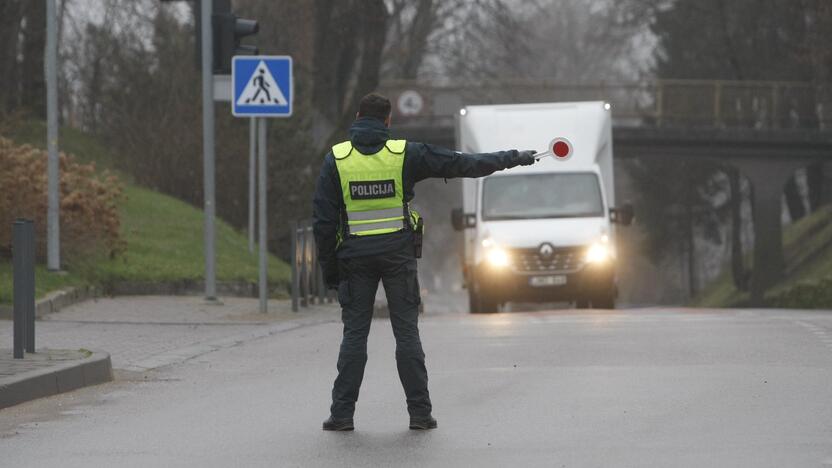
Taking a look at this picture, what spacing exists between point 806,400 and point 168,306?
10.9 m

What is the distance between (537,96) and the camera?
164 ft

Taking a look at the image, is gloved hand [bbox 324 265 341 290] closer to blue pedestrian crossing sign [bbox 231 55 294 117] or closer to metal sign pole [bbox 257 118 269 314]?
metal sign pole [bbox 257 118 269 314]

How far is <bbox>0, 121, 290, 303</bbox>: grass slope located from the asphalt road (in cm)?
609

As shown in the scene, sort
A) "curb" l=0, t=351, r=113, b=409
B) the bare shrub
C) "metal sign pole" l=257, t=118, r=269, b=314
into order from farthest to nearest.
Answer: the bare shrub
"metal sign pole" l=257, t=118, r=269, b=314
"curb" l=0, t=351, r=113, b=409

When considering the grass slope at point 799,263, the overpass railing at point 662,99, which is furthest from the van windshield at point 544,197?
the overpass railing at point 662,99

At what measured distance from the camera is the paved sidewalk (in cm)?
1488

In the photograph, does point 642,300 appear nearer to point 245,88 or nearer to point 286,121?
point 286,121

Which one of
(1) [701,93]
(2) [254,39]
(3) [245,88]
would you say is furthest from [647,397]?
(1) [701,93]

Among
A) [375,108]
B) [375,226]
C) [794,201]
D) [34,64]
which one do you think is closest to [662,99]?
[794,201]

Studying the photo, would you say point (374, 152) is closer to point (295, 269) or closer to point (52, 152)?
point (52, 152)

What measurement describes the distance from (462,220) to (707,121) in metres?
29.0

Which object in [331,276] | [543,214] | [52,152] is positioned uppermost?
[52,152]

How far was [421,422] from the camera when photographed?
31.9ft

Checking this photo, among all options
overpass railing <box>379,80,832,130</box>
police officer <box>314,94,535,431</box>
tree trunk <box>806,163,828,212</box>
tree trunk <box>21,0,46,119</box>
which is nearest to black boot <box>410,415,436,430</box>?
police officer <box>314,94,535,431</box>
